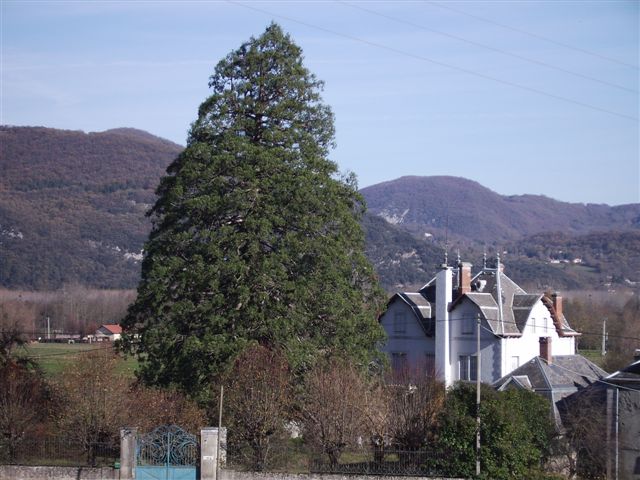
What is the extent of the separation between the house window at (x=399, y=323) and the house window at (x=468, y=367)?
4388 millimetres

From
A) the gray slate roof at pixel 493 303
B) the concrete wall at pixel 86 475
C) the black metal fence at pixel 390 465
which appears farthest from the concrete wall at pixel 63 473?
the gray slate roof at pixel 493 303

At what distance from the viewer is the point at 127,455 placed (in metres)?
30.9

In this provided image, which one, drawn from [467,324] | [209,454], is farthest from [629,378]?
[467,324]

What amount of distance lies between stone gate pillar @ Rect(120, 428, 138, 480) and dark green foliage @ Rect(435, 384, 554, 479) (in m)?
9.99

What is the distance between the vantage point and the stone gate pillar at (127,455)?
30812mm

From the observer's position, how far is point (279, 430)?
33156 millimetres

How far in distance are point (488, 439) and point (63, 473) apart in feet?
45.5

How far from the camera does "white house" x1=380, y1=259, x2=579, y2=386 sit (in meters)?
53.1

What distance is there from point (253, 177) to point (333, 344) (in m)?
7.09

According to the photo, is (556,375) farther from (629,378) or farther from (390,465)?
(390,465)

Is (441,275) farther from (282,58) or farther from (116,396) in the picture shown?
(116,396)

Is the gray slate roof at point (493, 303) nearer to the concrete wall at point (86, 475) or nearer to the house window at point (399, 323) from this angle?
the house window at point (399, 323)

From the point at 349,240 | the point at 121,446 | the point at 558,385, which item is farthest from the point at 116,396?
the point at 558,385

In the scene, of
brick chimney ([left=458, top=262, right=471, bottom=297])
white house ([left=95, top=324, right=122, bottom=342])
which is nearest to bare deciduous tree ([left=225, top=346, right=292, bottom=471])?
brick chimney ([left=458, top=262, right=471, bottom=297])
